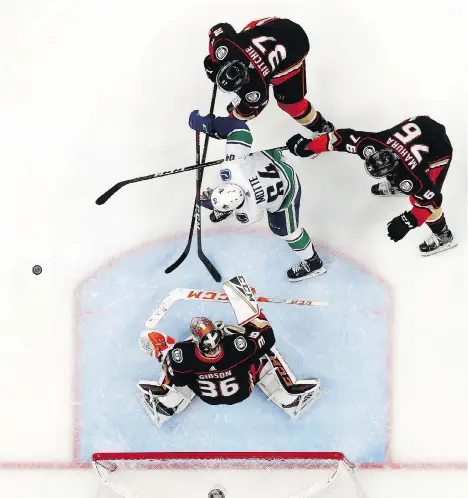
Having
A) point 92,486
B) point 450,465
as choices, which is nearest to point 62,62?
point 92,486

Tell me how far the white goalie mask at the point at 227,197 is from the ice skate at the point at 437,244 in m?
1.49

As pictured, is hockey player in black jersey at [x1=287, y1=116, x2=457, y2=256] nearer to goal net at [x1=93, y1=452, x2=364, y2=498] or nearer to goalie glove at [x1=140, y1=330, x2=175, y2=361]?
goalie glove at [x1=140, y1=330, x2=175, y2=361]

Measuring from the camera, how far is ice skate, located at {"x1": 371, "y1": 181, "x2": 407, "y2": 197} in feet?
15.1

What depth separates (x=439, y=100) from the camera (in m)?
4.86

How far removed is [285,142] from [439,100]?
42.4 inches

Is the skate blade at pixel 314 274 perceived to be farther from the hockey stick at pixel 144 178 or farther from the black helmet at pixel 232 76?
the black helmet at pixel 232 76

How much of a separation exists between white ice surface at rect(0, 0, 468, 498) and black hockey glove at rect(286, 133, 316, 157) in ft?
1.46

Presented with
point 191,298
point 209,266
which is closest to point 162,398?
point 191,298

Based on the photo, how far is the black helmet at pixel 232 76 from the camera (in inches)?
158

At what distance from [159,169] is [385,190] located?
1538 mm

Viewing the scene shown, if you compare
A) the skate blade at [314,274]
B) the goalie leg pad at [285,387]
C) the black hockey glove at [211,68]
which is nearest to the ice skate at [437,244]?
the skate blade at [314,274]

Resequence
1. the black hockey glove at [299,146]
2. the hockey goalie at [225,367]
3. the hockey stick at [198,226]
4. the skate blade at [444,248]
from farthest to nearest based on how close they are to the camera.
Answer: the skate blade at [444,248], the hockey stick at [198,226], the black hockey glove at [299,146], the hockey goalie at [225,367]

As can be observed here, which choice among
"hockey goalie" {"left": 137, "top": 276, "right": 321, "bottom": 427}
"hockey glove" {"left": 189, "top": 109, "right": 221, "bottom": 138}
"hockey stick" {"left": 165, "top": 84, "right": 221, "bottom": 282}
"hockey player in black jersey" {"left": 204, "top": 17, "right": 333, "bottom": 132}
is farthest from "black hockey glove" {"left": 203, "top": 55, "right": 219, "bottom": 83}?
"hockey goalie" {"left": 137, "top": 276, "right": 321, "bottom": 427}

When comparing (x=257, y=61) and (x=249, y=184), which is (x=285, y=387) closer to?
(x=249, y=184)
